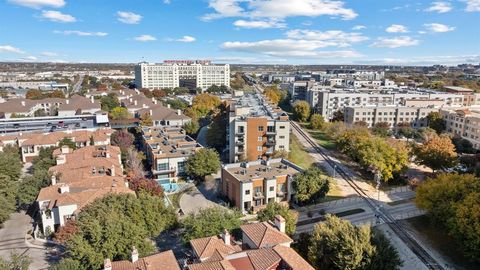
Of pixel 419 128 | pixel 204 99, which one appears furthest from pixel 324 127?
pixel 204 99

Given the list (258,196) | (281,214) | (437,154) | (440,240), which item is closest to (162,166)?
(258,196)

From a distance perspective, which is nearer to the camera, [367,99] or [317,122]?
[317,122]

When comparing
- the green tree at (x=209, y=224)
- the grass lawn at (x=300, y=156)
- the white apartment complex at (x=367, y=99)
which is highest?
the white apartment complex at (x=367, y=99)

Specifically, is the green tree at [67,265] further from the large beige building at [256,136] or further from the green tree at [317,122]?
the green tree at [317,122]

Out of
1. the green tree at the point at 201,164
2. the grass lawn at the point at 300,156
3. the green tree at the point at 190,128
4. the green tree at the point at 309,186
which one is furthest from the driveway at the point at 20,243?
the grass lawn at the point at 300,156

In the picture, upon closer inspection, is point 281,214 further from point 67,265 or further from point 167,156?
point 167,156

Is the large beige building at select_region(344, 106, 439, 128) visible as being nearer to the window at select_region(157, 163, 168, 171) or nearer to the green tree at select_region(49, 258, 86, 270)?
the window at select_region(157, 163, 168, 171)

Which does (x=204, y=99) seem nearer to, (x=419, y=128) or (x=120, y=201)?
(x=419, y=128)
